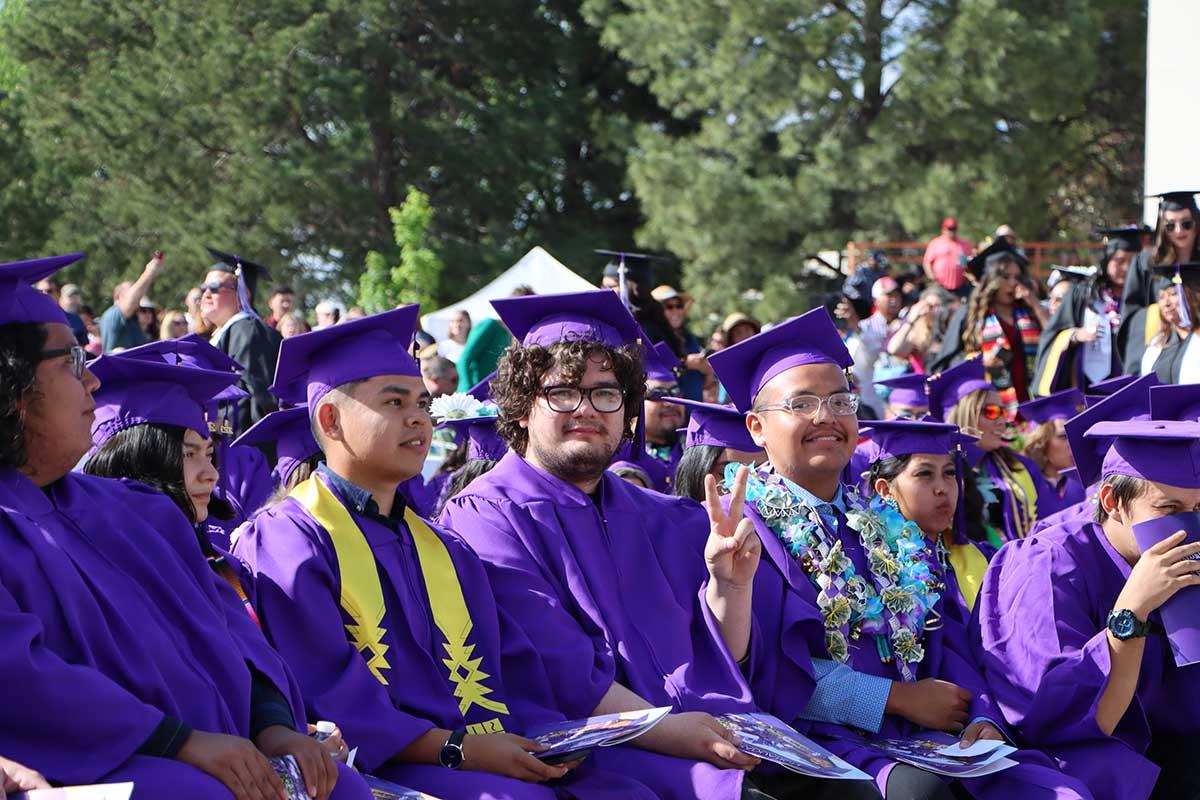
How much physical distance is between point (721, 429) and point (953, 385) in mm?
2064

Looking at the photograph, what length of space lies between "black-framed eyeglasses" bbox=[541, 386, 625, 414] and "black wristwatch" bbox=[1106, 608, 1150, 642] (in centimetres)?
156

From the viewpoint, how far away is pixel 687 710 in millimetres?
4102

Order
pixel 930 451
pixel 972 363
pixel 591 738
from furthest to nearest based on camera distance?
pixel 972 363 < pixel 930 451 < pixel 591 738

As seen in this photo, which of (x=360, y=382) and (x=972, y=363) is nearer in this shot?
(x=360, y=382)

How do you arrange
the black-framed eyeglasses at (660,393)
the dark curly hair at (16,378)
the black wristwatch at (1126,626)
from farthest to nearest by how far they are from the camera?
the black-framed eyeglasses at (660,393) → the black wristwatch at (1126,626) → the dark curly hair at (16,378)

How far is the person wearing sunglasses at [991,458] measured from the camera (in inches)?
282

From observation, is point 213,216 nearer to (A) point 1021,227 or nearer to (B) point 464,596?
(A) point 1021,227

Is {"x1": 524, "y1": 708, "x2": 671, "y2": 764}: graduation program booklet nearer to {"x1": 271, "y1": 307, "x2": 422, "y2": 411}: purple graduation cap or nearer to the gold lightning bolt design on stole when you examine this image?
the gold lightning bolt design on stole

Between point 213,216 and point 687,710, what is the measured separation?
2442 cm

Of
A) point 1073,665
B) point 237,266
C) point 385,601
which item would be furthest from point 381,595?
point 237,266

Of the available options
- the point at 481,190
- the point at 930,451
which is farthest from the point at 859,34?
the point at 930,451

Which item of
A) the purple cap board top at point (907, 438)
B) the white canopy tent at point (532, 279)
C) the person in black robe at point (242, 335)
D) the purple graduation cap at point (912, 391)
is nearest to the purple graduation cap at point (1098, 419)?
the purple cap board top at point (907, 438)

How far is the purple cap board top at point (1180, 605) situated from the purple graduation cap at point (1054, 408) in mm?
3568

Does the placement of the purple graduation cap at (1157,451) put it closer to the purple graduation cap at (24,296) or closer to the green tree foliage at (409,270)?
the purple graduation cap at (24,296)
